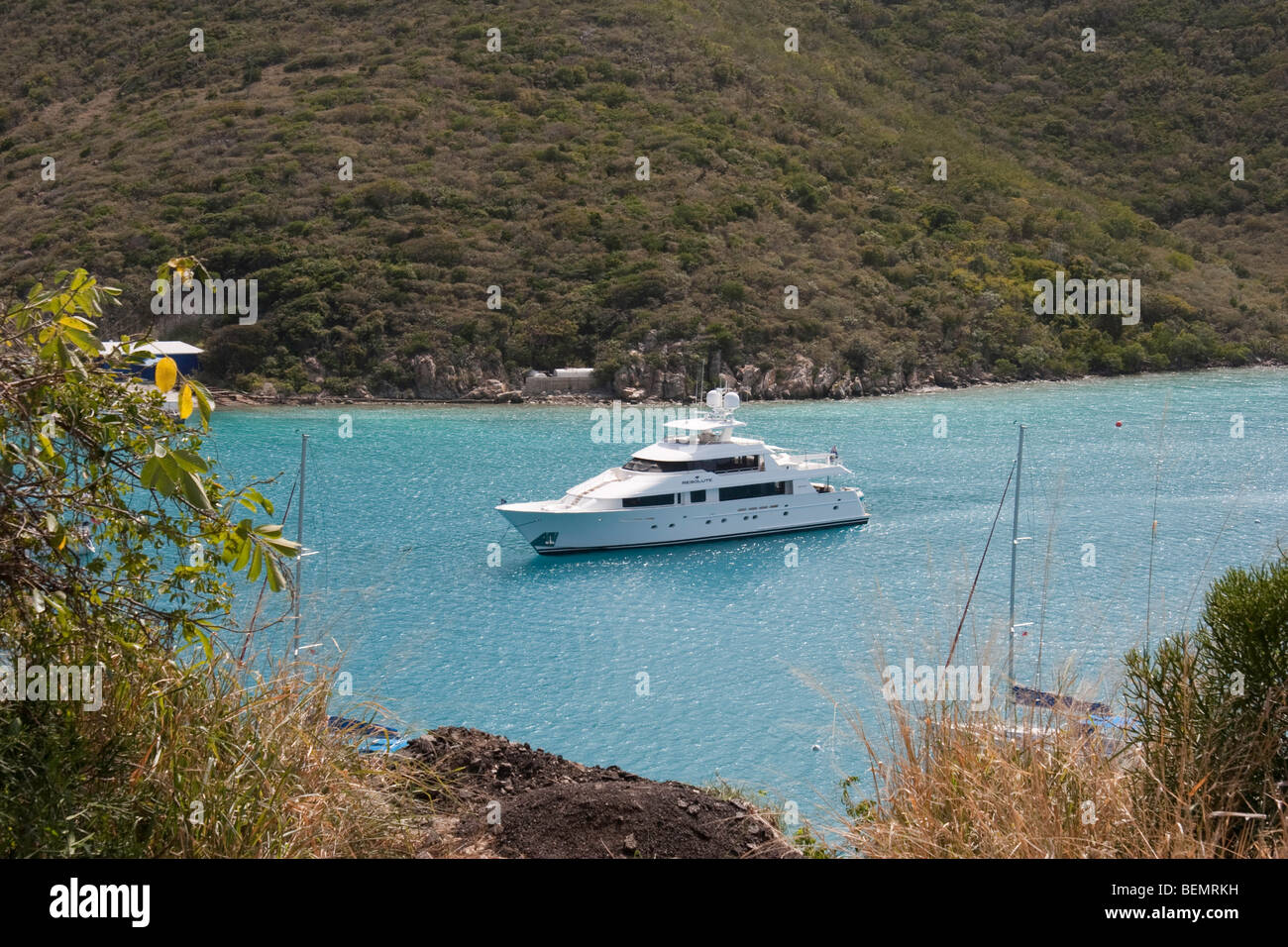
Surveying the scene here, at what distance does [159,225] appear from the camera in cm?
5184

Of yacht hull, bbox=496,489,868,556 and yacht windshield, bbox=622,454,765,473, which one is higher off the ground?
yacht windshield, bbox=622,454,765,473

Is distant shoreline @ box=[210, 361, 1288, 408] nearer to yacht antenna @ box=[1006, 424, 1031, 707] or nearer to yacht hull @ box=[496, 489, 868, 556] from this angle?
yacht hull @ box=[496, 489, 868, 556]

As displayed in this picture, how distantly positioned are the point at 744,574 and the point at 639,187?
38.3 meters

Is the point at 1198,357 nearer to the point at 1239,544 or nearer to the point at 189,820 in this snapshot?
the point at 1239,544

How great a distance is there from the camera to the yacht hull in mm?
24984

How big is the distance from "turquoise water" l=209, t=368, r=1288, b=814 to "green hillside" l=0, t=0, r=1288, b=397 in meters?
7.04

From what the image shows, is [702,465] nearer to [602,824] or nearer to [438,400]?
[602,824]

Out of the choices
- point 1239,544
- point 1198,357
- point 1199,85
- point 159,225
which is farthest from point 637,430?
point 1199,85

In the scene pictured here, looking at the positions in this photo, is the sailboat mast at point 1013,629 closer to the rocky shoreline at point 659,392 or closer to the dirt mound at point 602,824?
the dirt mound at point 602,824

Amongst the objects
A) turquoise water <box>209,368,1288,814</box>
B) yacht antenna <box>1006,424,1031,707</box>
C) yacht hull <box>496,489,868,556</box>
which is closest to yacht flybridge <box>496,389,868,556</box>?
yacht hull <box>496,489,868,556</box>

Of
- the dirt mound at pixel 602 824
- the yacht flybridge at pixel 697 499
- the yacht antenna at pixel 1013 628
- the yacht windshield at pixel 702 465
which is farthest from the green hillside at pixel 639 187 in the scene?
the dirt mound at pixel 602 824

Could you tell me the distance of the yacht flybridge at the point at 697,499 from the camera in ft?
82.4

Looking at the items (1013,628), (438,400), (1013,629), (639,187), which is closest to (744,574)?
(1013,629)
